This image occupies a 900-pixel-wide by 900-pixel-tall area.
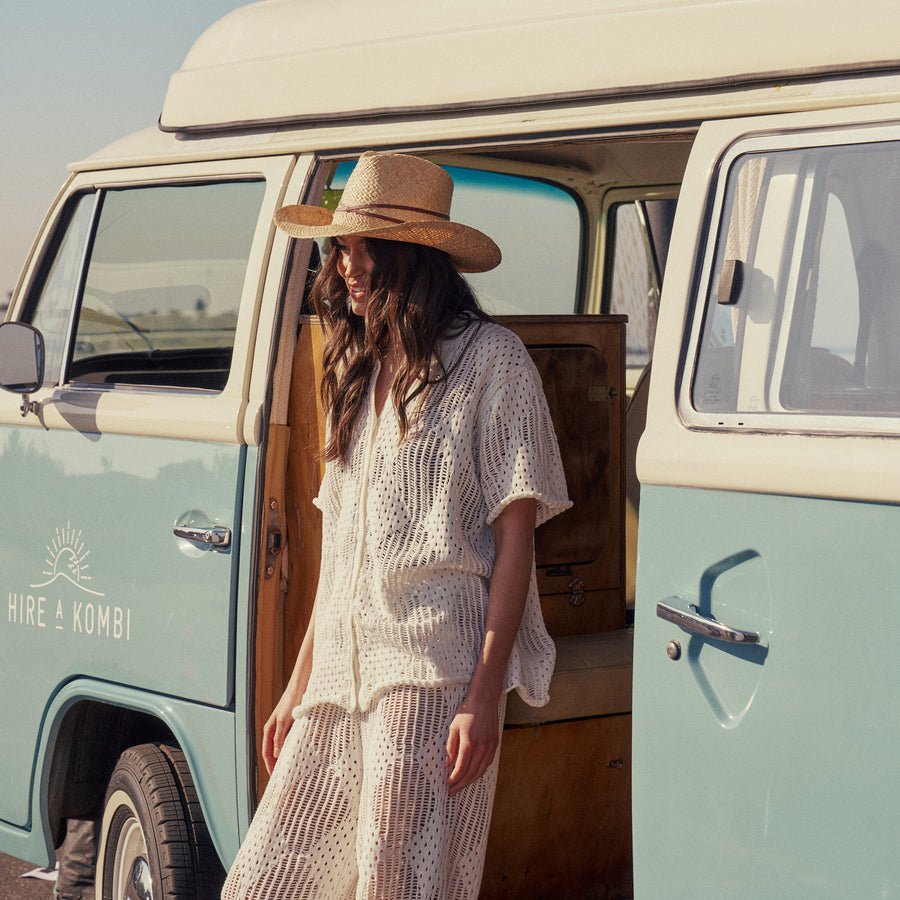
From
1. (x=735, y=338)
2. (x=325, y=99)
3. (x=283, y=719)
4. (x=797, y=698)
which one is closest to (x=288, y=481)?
(x=283, y=719)

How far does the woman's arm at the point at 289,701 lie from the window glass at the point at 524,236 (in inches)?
60.3

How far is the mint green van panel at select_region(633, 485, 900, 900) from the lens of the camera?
1.97 metres

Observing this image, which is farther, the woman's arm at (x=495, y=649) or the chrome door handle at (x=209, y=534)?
the chrome door handle at (x=209, y=534)

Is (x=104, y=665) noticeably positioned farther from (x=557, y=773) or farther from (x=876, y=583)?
(x=876, y=583)

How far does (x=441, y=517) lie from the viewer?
7.87 feet

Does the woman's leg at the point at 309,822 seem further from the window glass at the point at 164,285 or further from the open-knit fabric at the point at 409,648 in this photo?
the window glass at the point at 164,285

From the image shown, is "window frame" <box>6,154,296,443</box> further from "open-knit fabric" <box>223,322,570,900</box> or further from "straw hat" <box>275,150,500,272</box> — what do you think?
"open-knit fabric" <box>223,322,570,900</box>

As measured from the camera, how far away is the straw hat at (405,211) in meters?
2.54

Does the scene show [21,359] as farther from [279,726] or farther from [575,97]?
[575,97]

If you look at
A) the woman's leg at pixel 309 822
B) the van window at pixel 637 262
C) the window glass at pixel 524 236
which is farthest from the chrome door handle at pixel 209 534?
the van window at pixel 637 262

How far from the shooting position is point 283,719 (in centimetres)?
271

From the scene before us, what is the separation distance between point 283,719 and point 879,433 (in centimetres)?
139

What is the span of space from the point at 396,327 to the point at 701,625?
83cm

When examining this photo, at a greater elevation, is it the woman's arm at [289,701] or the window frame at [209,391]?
the window frame at [209,391]
